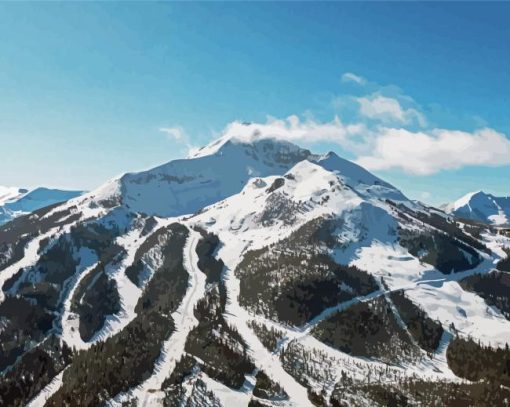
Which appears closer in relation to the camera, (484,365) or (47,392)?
(47,392)

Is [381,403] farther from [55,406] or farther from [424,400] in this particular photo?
[55,406]

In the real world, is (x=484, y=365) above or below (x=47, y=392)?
below

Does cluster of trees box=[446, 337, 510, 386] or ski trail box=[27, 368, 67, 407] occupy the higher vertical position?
ski trail box=[27, 368, 67, 407]

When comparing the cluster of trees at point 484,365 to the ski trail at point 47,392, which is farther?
the cluster of trees at point 484,365

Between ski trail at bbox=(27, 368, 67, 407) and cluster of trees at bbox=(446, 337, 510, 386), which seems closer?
ski trail at bbox=(27, 368, 67, 407)

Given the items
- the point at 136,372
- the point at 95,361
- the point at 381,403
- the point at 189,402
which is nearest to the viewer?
the point at 189,402

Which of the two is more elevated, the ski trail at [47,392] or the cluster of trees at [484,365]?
the ski trail at [47,392]

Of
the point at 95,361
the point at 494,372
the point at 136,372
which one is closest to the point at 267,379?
the point at 136,372

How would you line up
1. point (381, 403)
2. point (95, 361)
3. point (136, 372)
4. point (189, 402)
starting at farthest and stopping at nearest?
point (95, 361)
point (136, 372)
point (381, 403)
point (189, 402)
